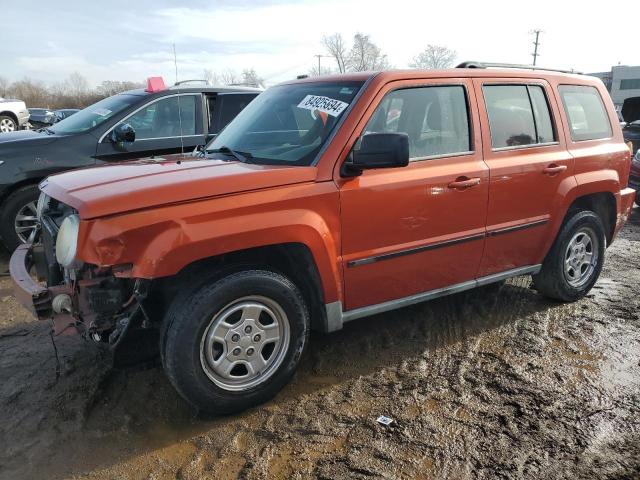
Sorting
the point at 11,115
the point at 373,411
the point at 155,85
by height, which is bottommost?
the point at 373,411

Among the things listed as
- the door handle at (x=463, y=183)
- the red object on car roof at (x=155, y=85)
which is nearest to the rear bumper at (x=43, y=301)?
the door handle at (x=463, y=183)

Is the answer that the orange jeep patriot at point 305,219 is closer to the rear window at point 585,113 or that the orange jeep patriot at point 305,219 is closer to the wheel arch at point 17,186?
the rear window at point 585,113

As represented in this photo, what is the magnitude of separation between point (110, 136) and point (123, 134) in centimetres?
30

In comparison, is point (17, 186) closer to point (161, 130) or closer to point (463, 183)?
point (161, 130)

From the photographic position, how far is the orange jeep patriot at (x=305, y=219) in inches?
106

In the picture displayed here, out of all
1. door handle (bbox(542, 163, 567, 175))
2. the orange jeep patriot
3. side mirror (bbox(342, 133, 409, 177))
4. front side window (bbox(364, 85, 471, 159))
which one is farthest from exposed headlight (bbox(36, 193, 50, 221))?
door handle (bbox(542, 163, 567, 175))

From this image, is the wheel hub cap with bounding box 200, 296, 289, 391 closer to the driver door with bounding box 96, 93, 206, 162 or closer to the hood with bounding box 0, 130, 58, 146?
the driver door with bounding box 96, 93, 206, 162

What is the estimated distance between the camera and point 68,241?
265cm

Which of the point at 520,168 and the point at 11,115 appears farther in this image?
the point at 11,115

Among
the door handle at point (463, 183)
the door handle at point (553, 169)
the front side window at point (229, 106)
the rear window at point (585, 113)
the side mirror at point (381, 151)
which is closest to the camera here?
the side mirror at point (381, 151)

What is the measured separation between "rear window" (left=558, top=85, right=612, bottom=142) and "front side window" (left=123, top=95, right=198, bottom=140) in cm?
413

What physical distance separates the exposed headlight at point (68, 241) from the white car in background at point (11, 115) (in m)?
17.3

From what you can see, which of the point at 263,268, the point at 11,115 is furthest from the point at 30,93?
the point at 263,268

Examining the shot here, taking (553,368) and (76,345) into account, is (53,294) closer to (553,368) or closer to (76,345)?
(76,345)
